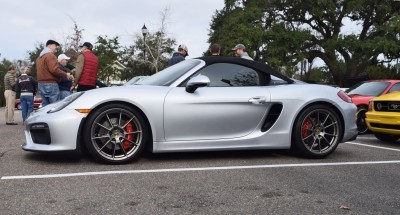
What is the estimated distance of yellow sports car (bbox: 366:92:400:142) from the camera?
7.25 metres

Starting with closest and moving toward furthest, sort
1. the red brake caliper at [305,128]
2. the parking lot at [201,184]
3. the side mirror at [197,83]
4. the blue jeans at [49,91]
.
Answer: the parking lot at [201,184] < the side mirror at [197,83] < the red brake caliper at [305,128] < the blue jeans at [49,91]

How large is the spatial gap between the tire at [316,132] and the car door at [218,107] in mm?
527

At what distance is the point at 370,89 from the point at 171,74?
678 centimetres

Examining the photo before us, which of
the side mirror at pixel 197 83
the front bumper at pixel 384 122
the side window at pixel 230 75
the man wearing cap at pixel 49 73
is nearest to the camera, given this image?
the side mirror at pixel 197 83

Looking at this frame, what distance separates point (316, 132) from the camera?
553 centimetres

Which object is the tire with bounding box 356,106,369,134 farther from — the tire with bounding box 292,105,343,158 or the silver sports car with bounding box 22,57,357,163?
the tire with bounding box 292,105,343,158

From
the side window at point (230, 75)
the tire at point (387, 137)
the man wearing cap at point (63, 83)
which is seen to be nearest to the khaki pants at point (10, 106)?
the man wearing cap at point (63, 83)

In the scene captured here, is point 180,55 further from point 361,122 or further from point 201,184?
point 201,184

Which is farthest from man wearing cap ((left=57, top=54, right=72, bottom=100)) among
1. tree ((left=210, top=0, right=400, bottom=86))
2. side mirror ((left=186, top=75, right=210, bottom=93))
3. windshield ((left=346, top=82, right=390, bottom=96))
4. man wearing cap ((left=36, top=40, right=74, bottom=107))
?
tree ((left=210, top=0, right=400, bottom=86))

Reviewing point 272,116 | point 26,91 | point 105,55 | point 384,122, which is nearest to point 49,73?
point 26,91

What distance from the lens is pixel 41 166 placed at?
15.5ft

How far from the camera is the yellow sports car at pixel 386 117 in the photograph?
7246 millimetres

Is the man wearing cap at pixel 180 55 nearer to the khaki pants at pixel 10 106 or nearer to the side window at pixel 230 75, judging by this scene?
the side window at pixel 230 75

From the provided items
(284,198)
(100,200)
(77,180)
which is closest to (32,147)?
(77,180)
